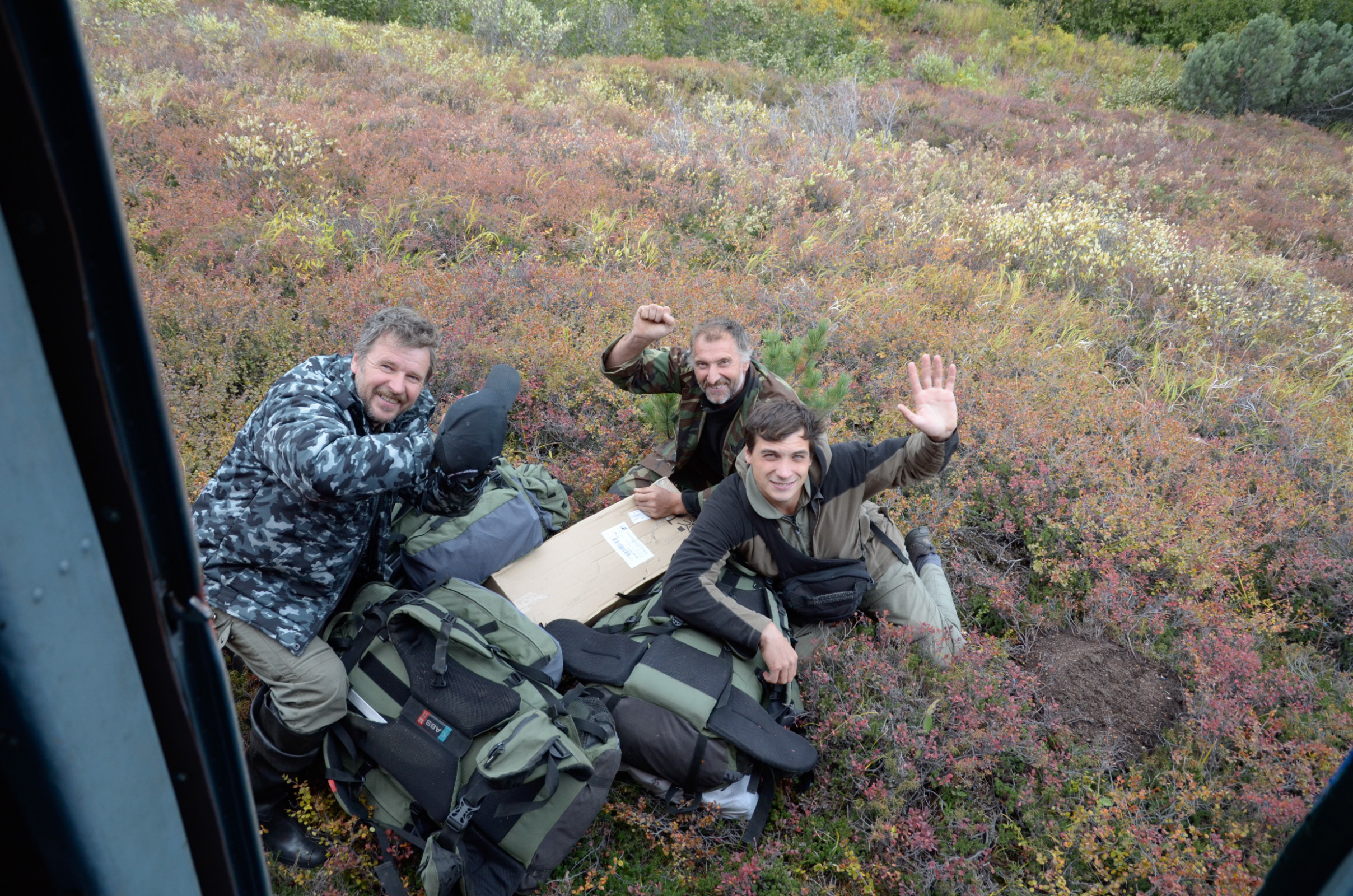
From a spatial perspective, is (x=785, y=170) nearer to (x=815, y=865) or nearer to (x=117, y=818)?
(x=815, y=865)

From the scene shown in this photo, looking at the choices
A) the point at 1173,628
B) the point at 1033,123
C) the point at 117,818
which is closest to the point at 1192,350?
the point at 1173,628

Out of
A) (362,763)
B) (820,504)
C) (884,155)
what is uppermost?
(884,155)

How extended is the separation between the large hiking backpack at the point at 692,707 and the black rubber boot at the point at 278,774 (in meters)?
1.08

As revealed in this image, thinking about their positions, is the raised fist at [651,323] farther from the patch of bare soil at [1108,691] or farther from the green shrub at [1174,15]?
the green shrub at [1174,15]

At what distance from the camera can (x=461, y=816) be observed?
2.46 metres

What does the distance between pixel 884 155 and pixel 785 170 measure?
6.38 feet

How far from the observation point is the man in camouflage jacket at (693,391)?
3.90 meters

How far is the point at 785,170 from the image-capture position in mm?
9297

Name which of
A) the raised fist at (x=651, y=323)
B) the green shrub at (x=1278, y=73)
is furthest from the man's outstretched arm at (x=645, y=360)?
the green shrub at (x=1278, y=73)

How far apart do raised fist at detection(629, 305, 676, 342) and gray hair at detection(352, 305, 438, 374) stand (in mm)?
1368

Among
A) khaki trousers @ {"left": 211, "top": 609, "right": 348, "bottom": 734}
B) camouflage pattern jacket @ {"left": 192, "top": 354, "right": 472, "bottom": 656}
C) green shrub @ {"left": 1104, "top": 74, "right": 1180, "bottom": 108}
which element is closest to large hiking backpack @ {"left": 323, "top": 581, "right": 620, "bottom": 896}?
khaki trousers @ {"left": 211, "top": 609, "right": 348, "bottom": 734}

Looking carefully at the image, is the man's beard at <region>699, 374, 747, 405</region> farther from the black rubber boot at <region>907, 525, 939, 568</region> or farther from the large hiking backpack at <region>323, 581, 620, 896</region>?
the large hiking backpack at <region>323, 581, 620, 896</region>

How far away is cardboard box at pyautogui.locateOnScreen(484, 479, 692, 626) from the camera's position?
3.50m

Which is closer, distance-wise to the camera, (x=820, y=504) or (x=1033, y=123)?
(x=820, y=504)
